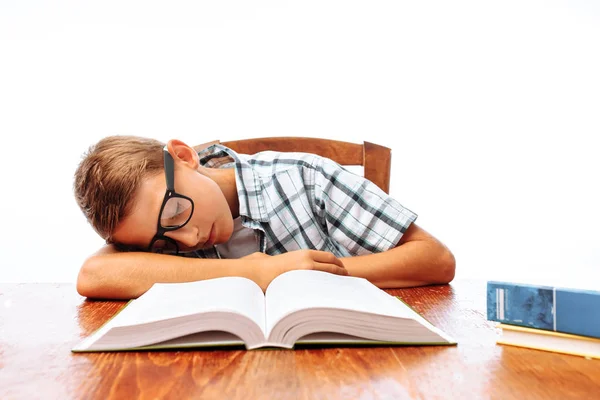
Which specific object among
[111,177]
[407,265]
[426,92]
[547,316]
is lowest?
[407,265]

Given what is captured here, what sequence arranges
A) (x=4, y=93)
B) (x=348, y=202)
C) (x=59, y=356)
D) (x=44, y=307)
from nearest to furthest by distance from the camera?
(x=59, y=356)
(x=44, y=307)
(x=348, y=202)
(x=4, y=93)

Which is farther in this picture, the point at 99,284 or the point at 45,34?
the point at 45,34

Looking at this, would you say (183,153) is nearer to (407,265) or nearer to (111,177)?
(111,177)

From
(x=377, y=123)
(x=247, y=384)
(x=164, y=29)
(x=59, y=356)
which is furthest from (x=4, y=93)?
(x=247, y=384)

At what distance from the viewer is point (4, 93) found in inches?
81.1

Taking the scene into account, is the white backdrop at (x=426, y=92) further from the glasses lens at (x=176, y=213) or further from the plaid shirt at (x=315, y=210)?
the glasses lens at (x=176, y=213)

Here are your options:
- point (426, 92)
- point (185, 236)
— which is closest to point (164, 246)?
point (185, 236)

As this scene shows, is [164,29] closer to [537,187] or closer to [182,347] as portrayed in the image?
[537,187]

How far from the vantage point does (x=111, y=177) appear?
988mm

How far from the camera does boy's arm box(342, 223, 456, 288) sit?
103 cm

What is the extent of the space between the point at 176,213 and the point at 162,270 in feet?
0.38

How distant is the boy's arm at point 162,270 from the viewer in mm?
909

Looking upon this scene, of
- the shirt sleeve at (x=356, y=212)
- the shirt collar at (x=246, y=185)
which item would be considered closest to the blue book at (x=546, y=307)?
the shirt sleeve at (x=356, y=212)

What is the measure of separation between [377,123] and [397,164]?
183 millimetres
